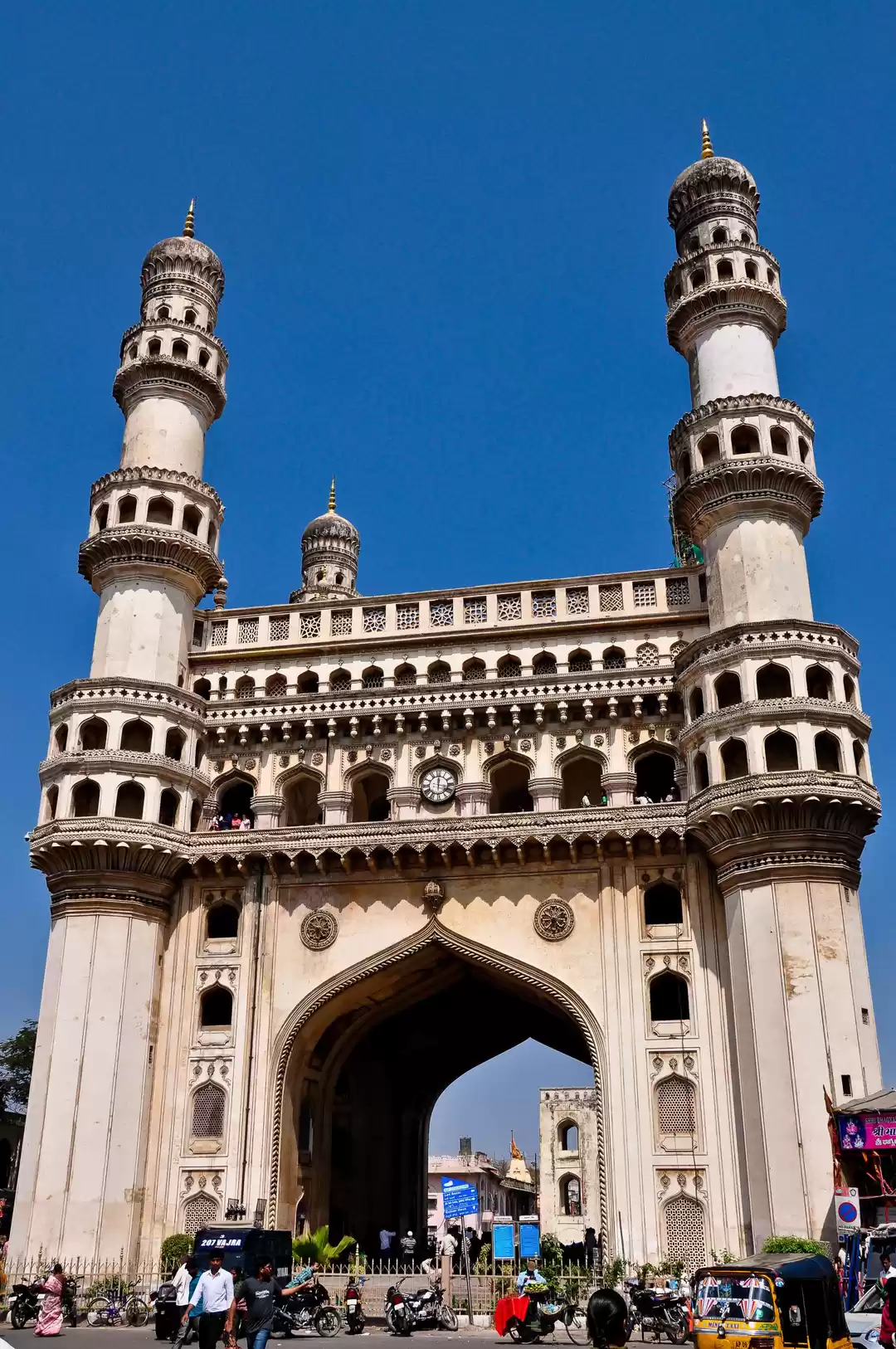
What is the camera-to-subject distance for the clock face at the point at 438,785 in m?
31.8

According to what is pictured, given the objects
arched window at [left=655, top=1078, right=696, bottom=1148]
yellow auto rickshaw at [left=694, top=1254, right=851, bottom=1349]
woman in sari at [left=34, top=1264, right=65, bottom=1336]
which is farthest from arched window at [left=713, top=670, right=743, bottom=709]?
woman in sari at [left=34, top=1264, right=65, bottom=1336]

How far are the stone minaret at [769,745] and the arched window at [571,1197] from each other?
37.6 m

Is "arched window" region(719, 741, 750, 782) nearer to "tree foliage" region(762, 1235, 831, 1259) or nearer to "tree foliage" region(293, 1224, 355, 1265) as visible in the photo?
"tree foliage" region(762, 1235, 831, 1259)

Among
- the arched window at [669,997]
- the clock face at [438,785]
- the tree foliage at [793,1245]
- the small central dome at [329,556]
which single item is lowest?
the tree foliage at [793,1245]

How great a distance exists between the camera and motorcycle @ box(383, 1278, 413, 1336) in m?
22.4

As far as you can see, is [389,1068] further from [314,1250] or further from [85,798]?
[85,798]

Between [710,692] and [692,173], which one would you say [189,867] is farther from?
[692,173]

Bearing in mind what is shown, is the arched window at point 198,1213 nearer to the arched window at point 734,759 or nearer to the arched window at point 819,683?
the arched window at point 734,759

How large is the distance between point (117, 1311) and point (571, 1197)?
141ft

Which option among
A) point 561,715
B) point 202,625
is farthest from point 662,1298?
point 202,625

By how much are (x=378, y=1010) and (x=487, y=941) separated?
15.4 ft

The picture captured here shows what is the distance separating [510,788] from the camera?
33.8 meters

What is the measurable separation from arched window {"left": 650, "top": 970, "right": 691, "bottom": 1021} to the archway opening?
179 centimetres

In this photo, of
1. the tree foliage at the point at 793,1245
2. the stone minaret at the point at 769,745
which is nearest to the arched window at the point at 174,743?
the stone minaret at the point at 769,745
